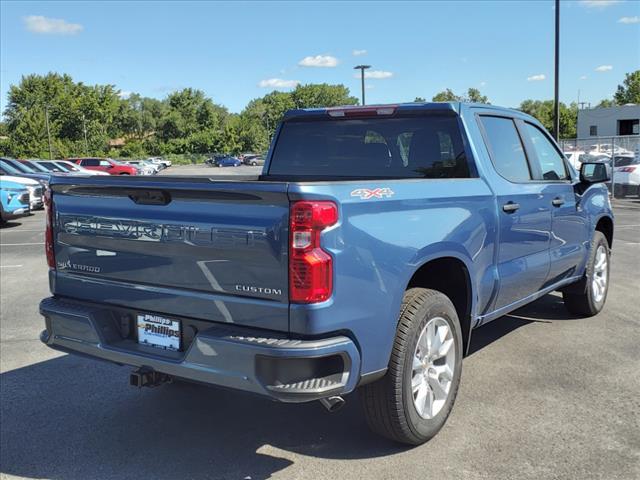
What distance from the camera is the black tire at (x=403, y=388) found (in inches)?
130

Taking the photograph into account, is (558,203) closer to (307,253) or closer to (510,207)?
(510,207)

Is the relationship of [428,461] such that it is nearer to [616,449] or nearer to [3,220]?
[616,449]

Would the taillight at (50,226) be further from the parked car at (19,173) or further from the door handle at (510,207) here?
the parked car at (19,173)

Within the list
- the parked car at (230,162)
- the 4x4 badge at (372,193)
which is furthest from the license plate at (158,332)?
the parked car at (230,162)

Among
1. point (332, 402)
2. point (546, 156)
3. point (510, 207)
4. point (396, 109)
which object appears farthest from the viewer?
point (546, 156)

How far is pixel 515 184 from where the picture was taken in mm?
4484

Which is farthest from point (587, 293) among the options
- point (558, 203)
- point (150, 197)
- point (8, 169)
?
point (8, 169)

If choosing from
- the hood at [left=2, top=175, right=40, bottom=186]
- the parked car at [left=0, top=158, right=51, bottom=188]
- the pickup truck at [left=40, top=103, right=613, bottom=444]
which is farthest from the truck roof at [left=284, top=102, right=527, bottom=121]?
the parked car at [left=0, top=158, right=51, bottom=188]

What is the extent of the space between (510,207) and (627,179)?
19358 mm

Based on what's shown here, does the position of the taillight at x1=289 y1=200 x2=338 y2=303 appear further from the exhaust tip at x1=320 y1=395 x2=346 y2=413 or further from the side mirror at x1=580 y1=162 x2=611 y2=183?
the side mirror at x1=580 y1=162 x2=611 y2=183

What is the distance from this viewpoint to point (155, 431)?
3891mm

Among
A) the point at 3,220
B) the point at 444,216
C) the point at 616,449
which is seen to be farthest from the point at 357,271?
the point at 3,220

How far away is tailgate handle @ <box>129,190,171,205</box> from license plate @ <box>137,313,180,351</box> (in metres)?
0.61

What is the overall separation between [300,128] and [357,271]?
2.29 meters
